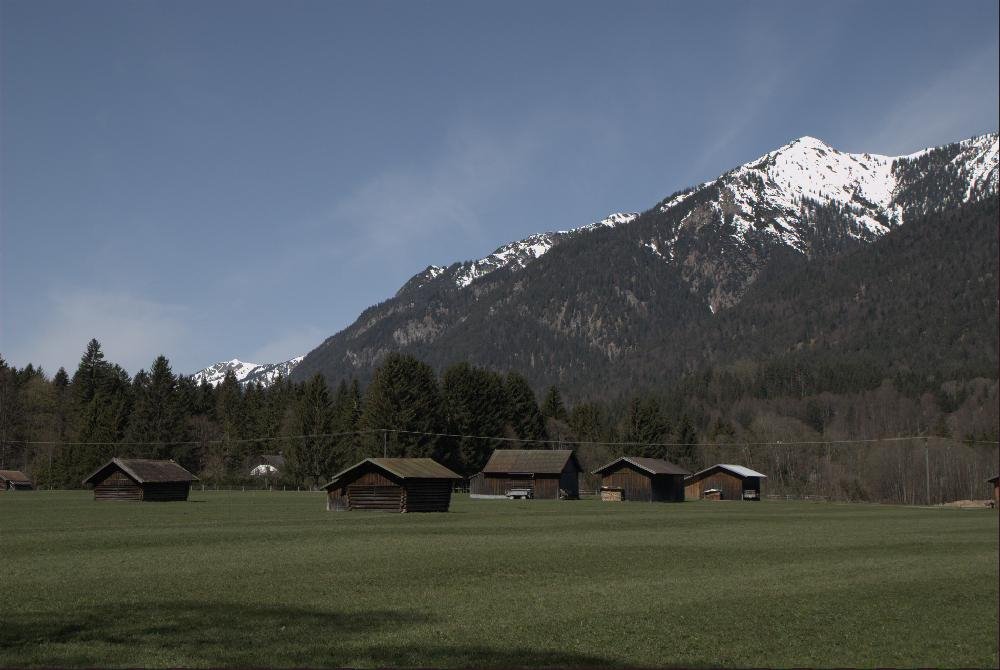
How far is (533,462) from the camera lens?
11106cm

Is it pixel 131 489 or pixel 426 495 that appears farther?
pixel 131 489

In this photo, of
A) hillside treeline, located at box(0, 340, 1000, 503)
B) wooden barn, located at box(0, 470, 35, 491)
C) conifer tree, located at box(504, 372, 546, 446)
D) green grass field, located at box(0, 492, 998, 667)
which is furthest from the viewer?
conifer tree, located at box(504, 372, 546, 446)

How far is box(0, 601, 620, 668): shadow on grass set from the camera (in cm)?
1589

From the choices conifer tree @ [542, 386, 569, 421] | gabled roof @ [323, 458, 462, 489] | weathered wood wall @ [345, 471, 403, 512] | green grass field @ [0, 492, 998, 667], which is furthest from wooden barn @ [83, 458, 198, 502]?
conifer tree @ [542, 386, 569, 421]

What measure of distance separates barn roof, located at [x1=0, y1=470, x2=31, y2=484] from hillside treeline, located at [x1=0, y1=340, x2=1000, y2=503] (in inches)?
236

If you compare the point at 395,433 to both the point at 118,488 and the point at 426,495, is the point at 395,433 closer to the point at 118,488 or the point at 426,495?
the point at 118,488

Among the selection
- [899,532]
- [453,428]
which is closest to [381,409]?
[453,428]

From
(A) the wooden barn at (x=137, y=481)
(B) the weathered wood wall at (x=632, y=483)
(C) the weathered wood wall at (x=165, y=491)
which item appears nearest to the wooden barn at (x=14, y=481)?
(A) the wooden barn at (x=137, y=481)

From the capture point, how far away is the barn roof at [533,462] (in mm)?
109688

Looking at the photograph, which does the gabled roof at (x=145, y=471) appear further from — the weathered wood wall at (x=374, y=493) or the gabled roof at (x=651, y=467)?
the gabled roof at (x=651, y=467)

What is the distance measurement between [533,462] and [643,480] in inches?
544

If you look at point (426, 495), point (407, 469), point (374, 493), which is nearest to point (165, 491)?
point (374, 493)

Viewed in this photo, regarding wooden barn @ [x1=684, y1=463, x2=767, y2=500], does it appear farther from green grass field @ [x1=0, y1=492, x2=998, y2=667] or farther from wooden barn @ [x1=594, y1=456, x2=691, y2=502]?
green grass field @ [x1=0, y1=492, x2=998, y2=667]

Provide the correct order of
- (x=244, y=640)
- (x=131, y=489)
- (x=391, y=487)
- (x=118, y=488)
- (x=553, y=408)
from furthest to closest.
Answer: (x=553, y=408), (x=118, y=488), (x=131, y=489), (x=391, y=487), (x=244, y=640)
